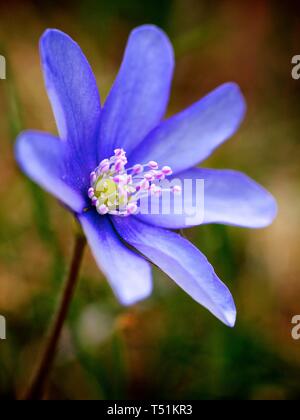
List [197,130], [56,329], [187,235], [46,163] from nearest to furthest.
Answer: [46,163] < [56,329] < [197,130] < [187,235]

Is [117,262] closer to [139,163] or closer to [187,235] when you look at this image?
[139,163]

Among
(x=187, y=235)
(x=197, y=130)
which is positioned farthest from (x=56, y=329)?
(x=187, y=235)

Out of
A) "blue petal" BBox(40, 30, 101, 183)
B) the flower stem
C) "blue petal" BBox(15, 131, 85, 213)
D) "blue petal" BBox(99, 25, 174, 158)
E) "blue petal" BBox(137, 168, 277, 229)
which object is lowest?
the flower stem

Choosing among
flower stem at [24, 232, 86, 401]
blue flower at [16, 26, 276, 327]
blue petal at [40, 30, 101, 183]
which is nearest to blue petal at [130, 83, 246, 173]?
blue flower at [16, 26, 276, 327]

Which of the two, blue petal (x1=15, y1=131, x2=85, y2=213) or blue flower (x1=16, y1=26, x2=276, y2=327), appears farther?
blue flower (x1=16, y1=26, x2=276, y2=327)

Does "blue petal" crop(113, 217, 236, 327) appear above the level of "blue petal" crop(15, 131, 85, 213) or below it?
below

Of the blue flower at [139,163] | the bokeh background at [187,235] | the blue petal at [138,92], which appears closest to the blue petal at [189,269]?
the blue flower at [139,163]

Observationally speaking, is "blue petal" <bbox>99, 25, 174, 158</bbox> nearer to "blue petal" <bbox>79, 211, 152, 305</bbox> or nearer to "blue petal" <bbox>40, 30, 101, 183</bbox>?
"blue petal" <bbox>40, 30, 101, 183</bbox>

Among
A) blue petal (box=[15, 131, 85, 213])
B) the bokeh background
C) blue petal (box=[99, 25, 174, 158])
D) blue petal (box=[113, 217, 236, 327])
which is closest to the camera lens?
blue petal (box=[15, 131, 85, 213])
